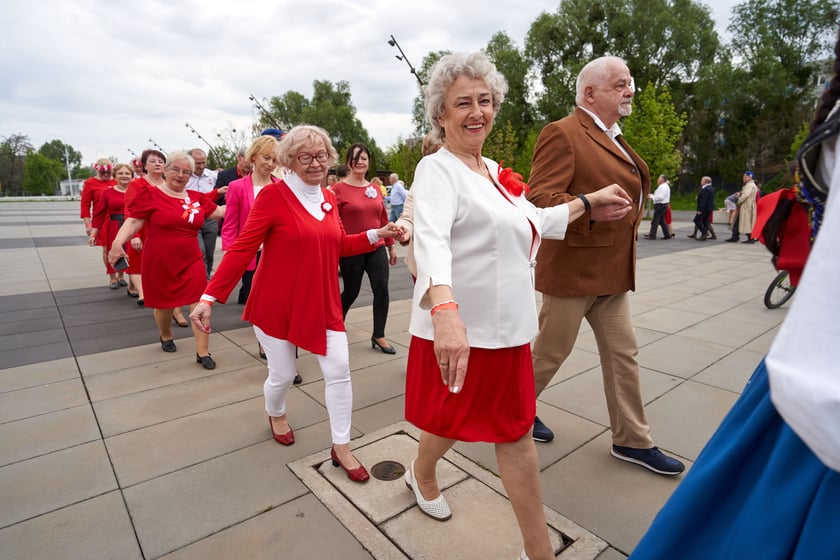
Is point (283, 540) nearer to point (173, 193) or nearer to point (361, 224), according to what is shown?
point (361, 224)

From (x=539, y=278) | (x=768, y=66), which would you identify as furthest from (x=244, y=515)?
(x=768, y=66)

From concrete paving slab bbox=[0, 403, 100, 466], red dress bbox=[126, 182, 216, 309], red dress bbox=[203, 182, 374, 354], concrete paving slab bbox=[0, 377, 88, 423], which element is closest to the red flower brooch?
red dress bbox=[203, 182, 374, 354]

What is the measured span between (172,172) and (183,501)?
3171 mm

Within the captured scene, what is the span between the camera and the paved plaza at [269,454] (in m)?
2.25

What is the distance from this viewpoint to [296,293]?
2785 mm

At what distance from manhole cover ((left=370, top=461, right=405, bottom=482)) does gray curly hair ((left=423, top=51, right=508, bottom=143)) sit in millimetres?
1841

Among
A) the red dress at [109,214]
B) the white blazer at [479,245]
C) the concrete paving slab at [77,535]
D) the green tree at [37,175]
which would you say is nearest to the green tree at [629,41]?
the red dress at [109,214]

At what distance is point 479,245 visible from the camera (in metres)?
1.78

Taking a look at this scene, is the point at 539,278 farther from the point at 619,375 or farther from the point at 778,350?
the point at 778,350

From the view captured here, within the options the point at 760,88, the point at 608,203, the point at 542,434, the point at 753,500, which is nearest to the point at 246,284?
the point at 542,434

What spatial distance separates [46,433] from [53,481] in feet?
2.38

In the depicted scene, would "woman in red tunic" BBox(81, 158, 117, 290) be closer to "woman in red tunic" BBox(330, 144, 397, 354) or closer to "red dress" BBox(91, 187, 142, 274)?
"red dress" BBox(91, 187, 142, 274)

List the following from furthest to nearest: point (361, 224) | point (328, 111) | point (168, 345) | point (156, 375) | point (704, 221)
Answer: point (328, 111)
point (704, 221)
point (168, 345)
point (361, 224)
point (156, 375)

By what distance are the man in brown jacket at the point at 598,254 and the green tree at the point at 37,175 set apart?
312ft
